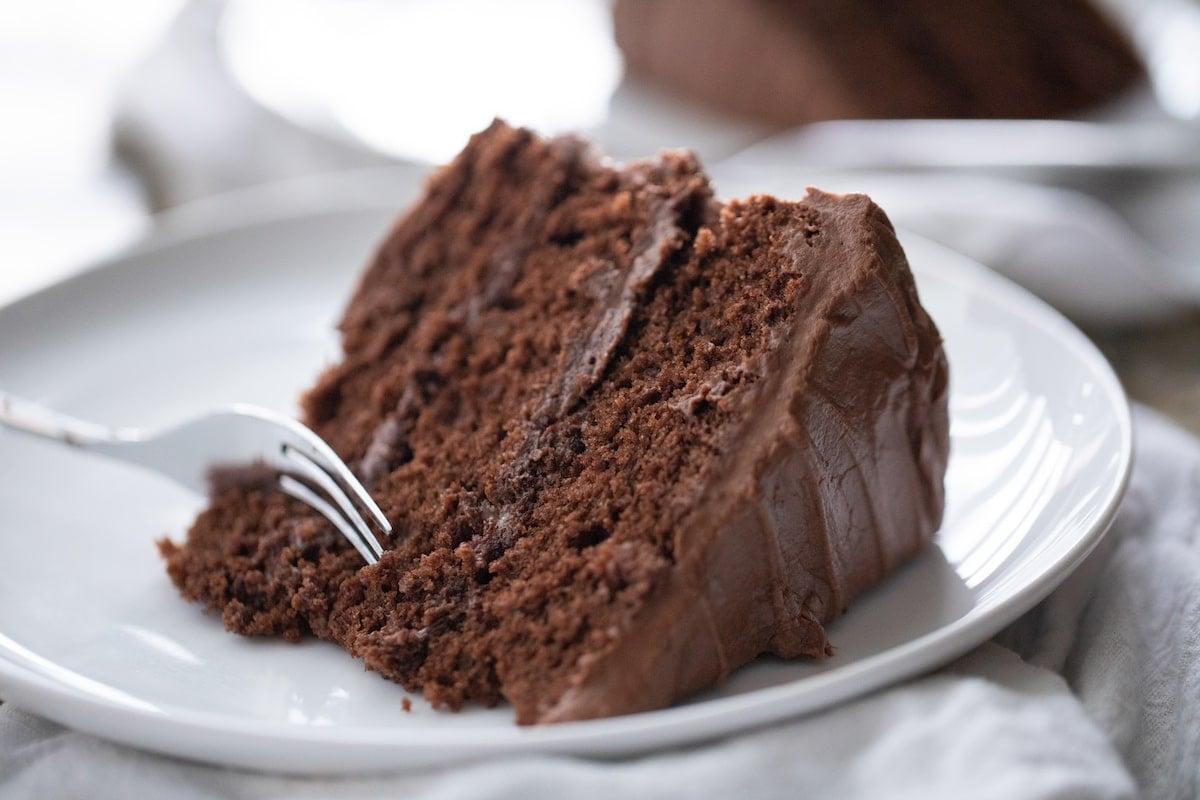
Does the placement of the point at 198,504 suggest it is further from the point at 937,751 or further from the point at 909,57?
the point at 909,57

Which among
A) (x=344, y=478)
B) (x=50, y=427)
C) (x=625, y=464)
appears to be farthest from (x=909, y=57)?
(x=50, y=427)

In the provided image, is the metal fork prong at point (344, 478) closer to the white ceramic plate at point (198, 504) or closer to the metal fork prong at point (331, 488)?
the metal fork prong at point (331, 488)

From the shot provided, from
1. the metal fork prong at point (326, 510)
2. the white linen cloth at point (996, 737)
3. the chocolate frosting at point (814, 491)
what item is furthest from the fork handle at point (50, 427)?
the chocolate frosting at point (814, 491)

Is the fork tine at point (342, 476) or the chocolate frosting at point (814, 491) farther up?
the chocolate frosting at point (814, 491)

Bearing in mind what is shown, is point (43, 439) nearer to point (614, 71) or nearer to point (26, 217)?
point (26, 217)

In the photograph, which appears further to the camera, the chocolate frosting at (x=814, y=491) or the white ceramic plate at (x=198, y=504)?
the chocolate frosting at (x=814, y=491)

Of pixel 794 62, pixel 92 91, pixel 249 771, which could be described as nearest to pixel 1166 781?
pixel 249 771
